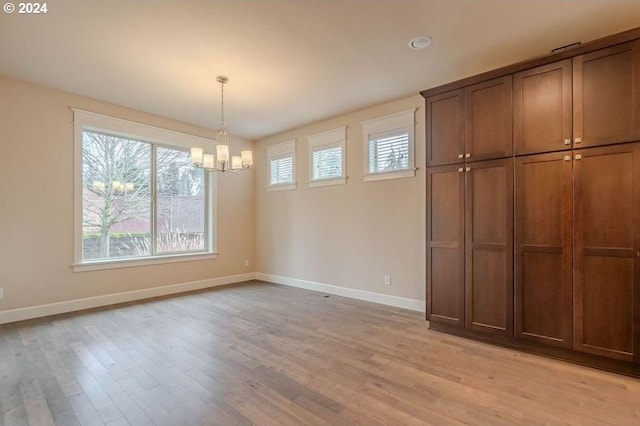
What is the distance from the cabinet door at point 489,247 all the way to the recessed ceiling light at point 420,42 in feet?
4.11

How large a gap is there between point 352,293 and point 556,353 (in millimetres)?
2608

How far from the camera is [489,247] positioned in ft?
9.89

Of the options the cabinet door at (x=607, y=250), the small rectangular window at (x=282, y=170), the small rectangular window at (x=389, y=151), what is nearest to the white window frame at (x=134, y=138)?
the small rectangular window at (x=282, y=170)

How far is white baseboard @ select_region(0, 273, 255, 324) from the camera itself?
3705 millimetres

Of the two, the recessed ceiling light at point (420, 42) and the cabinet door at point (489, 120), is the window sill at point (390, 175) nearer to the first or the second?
the cabinet door at point (489, 120)

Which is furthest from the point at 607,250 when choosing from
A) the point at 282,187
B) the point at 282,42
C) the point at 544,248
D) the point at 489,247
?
the point at 282,187

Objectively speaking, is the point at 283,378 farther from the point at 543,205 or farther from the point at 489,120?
the point at 489,120

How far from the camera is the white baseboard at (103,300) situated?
371 cm

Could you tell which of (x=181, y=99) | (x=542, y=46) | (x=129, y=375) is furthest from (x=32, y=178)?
(x=542, y=46)

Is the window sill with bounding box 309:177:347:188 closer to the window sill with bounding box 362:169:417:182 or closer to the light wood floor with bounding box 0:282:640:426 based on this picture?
the window sill with bounding box 362:169:417:182

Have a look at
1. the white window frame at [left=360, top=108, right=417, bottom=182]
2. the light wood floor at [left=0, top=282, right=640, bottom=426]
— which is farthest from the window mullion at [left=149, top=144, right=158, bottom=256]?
the white window frame at [left=360, top=108, right=417, bottom=182]

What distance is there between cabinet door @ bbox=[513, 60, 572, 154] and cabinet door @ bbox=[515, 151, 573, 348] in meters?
0.13

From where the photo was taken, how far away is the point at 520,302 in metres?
2.81

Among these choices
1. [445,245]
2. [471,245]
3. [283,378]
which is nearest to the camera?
[283,378]
